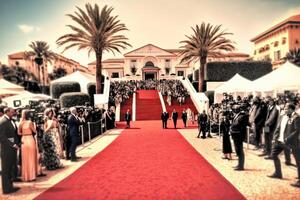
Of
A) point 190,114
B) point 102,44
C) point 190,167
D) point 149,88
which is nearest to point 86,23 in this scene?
point 102,44

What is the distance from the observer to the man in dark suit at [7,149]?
7430mm

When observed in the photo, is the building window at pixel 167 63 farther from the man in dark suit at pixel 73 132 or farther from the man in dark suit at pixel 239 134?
the man in dark suit at pixel 239 134

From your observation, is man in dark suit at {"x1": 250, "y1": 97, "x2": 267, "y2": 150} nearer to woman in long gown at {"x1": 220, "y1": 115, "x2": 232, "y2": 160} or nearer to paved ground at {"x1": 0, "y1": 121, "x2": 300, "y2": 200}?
paved ground at {"x1": 0, "y1": 121, "x2": 300, "y2": 200}

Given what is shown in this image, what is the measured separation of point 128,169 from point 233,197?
3789 millimetres

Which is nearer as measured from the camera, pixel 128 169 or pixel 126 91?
pixel 128 169

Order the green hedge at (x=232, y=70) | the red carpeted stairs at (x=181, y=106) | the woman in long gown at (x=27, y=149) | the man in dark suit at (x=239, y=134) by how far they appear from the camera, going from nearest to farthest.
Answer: the woman in long gown at (x=27, y=149) → the man in dark suit at (x=239, y=134) → the red carpeted stairs at (x=181, y=106) → the green hedge at (x=232, y=70)

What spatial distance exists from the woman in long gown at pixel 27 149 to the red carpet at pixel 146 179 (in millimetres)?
975

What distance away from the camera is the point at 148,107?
35000mm

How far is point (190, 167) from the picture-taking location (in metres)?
9.71

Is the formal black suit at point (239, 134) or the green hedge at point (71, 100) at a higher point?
the green hedge at point (71, 100)

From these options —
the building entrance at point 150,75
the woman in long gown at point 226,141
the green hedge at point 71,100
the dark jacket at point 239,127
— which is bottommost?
the woman in long gown at point 226,141

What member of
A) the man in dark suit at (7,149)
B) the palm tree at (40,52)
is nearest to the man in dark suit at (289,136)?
the man in dark suit at (7,149)

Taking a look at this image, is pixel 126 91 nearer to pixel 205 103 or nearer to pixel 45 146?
pixel 205 103

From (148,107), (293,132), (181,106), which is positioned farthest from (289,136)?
(148,107)
